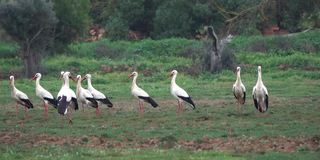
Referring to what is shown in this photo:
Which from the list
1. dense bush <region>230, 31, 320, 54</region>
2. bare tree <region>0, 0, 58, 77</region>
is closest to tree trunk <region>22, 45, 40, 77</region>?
bare tree <region>0, 0, 58, 77</region>

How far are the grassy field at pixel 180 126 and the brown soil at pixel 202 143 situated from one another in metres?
0.02

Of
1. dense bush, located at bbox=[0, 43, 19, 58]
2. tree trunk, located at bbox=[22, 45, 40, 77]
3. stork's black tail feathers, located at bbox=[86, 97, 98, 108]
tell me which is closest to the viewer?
stork's black tail feathers, located at bbox=[86, 97, 98, 108]

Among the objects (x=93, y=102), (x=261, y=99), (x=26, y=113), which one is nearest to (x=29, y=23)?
(x=26, y=113)

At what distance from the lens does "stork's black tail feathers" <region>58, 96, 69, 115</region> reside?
861 inches

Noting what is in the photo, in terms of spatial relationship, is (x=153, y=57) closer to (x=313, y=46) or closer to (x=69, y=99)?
(x=313, y=46)

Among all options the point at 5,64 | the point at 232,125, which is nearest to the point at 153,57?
the point at 5,64

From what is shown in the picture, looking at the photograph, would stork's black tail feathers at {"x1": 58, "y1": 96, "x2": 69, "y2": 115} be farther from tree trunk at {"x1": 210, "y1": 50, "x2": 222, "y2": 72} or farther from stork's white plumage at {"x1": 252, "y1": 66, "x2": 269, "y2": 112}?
tree trunk at {"x1": 210, "y1": 50, "x2": 222, "y2": 72}

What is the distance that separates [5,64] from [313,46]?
1626 centimetres

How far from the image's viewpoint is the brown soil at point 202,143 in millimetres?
16906

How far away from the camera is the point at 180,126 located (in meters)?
20.7

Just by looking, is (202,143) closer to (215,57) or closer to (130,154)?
(130,154)

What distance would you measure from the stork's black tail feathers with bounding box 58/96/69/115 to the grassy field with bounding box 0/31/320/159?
392 millimetres

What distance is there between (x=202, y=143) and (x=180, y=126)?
297 centimetres

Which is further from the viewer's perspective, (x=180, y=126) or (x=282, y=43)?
(x=282, y=43)
